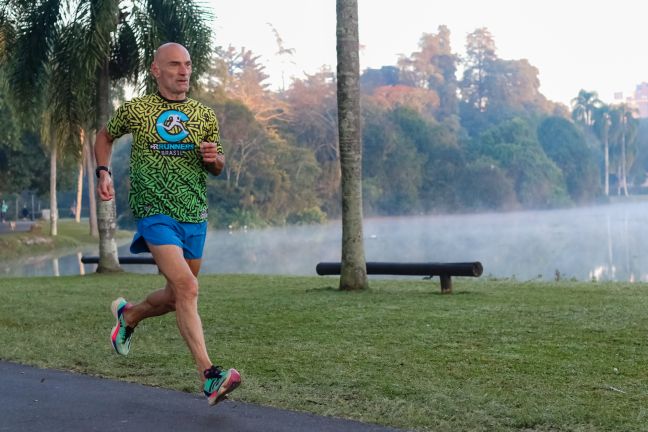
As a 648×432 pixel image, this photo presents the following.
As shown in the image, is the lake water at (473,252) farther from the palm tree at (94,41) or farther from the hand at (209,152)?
the hand at (209,152)

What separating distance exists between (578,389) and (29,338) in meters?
5.24

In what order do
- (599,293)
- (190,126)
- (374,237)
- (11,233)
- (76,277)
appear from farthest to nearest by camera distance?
(374,237) < (11,233) < (76,277) < (599,293) < (190,126)

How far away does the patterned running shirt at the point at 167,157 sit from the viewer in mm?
5480

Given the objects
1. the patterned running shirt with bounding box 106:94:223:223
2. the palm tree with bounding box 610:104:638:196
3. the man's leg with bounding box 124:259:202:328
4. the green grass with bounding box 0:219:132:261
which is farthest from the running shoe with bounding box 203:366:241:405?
the palm tree with bounding box 610:104:638:196

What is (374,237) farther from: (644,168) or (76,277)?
(644,168)

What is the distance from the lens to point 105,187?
220 inches

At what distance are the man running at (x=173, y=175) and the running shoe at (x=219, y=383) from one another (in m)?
0.12

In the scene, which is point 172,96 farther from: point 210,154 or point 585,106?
Result: point 585,106

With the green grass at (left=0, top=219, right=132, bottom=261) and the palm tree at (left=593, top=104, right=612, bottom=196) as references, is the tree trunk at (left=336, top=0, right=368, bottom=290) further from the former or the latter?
the palm tree at (left=593, top=104, right=612, bottom=196)

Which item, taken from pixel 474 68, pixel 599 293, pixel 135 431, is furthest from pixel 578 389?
pixel 474 68

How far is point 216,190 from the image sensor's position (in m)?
67.4

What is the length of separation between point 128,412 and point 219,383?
0.62 meters

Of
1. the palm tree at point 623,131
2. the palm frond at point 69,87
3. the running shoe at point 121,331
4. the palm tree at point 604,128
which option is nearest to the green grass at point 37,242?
the palm frond at point 69,87

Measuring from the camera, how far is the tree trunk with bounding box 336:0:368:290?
43.7 ft
